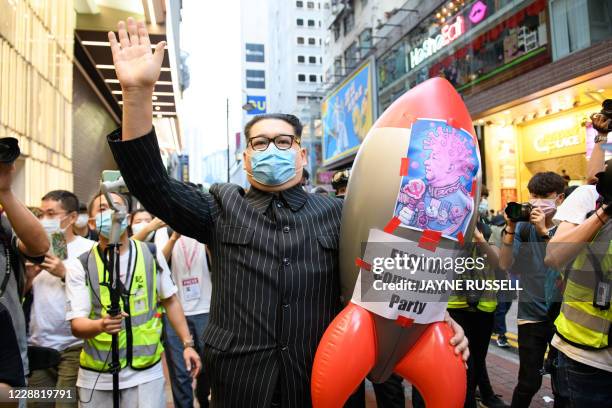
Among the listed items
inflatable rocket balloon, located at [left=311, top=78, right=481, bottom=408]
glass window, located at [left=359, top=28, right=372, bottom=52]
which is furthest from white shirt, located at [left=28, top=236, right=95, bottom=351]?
glass window, located at [left=359, top=28, right=372, bottom=52]

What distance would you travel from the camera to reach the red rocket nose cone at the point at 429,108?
1.86 metres

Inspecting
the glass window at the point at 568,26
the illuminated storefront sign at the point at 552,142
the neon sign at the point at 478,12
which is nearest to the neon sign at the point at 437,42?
the neon sign at the point at 478,12

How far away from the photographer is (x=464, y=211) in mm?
1772

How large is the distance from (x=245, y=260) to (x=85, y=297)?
1.35 m

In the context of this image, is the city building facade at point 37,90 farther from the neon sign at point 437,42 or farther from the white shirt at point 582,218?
the neon sign at point 437,42

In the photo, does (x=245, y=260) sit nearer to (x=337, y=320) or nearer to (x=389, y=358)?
(x=337, y=320)

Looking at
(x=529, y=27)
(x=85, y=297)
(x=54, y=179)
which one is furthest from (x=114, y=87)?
(x=85, y=297)

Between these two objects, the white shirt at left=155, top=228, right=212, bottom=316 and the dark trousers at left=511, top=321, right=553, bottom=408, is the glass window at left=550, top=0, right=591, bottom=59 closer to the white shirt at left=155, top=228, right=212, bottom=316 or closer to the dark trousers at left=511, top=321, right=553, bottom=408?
the dark trousers at left=511, top=321, right=553, bottom=408

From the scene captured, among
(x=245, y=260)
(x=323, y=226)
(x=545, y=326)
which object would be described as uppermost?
(x=323, y=226)

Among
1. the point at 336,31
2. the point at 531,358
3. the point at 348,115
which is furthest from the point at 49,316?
the point at 336,31

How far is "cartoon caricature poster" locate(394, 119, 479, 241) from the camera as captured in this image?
1.72m

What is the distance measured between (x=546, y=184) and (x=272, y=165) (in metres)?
2.20

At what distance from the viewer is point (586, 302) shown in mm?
2270

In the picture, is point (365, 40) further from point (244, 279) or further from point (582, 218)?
point (244, 279)
